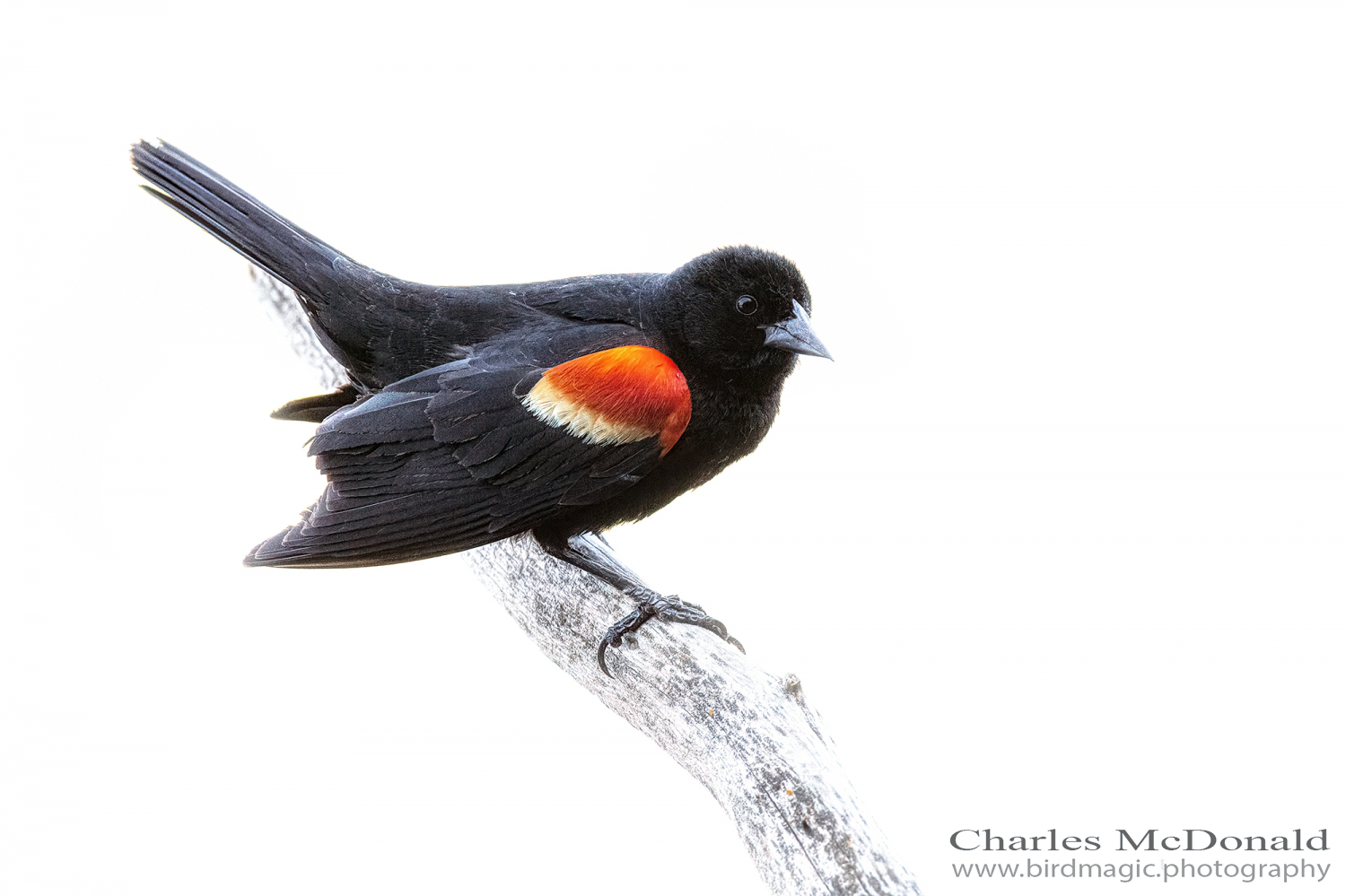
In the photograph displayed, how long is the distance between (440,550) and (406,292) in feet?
2.29

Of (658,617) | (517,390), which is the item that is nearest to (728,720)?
(658,617)

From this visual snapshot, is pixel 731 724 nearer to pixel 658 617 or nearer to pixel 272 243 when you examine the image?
pixel 658 617

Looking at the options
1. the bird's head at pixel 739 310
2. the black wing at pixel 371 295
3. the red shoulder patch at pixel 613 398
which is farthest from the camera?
the black wing at pixel 371 295

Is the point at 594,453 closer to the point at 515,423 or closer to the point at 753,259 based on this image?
the point at 515,423

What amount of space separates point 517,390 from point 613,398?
23 centimetres

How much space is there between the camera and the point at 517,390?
251cm

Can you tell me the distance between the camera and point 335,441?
2527 millimetres

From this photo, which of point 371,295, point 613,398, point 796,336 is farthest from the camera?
point 371,295

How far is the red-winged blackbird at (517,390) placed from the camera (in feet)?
8.09

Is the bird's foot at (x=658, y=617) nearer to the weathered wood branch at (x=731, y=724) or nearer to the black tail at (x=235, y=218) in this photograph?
the weathered wood branch at (x=731, y=724)

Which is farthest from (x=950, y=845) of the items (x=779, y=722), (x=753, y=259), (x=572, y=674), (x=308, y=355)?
(x=308, y=355)

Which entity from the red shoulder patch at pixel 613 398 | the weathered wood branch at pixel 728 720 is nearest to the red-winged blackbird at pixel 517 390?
the red shoulder patch at pixel 613 398

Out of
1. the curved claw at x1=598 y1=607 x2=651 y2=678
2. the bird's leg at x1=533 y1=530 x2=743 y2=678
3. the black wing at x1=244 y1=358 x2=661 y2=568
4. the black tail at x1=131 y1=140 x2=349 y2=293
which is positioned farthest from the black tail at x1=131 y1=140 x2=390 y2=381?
the curved claw at x1=598 y1=607 x2=651 y2=678

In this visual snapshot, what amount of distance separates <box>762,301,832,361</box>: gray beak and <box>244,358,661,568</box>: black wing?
388mm
